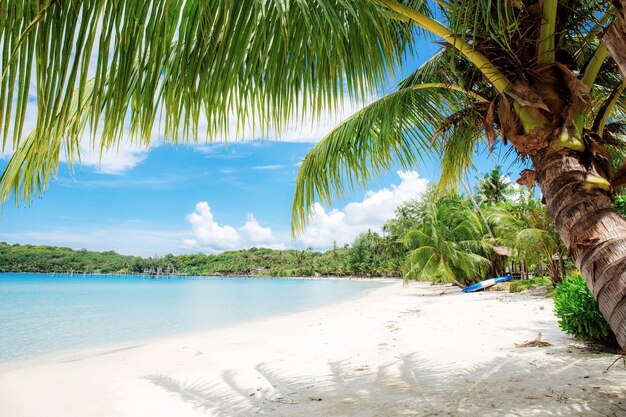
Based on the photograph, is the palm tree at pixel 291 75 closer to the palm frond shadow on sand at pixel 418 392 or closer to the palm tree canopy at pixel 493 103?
the palm tree canopy at pixel 493 103

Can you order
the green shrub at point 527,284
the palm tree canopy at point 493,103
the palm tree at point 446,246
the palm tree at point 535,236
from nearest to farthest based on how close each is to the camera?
the palm tree canopy at point 493,103 → the palm tree at point 535,236 → the green shrub at point 527,284 → the palm tree at point 446,246

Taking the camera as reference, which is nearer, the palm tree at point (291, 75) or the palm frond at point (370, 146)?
the palm tree at point (291, 75)

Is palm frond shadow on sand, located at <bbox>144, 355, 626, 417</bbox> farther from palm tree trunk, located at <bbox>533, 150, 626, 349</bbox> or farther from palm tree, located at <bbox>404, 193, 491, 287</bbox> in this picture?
palm tree, located at <bbox>404, 193, 491, 287</bbox>

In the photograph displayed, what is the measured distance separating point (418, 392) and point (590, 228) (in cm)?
212

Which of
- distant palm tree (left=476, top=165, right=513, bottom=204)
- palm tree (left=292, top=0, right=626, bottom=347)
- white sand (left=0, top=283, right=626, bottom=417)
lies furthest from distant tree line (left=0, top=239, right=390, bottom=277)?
palm tree (left=292, top=0, right=626, bottom=347)

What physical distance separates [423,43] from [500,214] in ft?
39.6

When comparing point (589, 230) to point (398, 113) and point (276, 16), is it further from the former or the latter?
point (398, 113)

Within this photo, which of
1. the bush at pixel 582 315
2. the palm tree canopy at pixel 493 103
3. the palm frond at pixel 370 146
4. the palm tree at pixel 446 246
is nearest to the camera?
the palm tree canopy at pixel 493 103

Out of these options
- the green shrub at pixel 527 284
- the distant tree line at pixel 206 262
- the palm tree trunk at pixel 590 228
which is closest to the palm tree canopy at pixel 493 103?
the palm tree trunk at pixel 590 228

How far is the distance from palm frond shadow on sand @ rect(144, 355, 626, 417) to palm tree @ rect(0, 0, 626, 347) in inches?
56.4

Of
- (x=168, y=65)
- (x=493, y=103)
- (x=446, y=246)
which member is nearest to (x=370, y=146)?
(x=493, y=103)

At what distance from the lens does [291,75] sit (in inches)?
80.9

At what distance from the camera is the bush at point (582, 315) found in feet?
13.9

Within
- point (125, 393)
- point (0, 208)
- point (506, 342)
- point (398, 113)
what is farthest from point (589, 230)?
point (125, 393)
